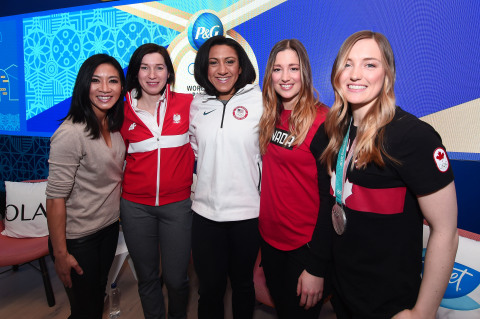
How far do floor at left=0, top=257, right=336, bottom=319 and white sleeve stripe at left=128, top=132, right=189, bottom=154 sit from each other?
4.48 ft

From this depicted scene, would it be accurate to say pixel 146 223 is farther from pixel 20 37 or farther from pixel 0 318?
pixel 20 37

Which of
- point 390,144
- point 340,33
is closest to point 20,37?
point 340,33

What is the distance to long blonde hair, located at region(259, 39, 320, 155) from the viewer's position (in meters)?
1.33

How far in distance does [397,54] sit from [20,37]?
3970 mm

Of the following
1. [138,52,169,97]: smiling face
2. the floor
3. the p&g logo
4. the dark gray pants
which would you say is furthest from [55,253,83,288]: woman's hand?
the p&g logo

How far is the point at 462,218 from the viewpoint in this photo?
209cm

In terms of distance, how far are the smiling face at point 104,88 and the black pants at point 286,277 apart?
1.15 metres

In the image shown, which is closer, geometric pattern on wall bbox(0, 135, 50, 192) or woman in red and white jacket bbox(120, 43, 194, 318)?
woman in red and white jacket bbox(120, 43, 194, 318)

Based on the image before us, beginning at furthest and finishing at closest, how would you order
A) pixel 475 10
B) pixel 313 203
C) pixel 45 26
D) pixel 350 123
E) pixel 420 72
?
pixel 45 26 → pixel 420 72 → pixel 475 10 → pixel 313 203 → pixel 350 123

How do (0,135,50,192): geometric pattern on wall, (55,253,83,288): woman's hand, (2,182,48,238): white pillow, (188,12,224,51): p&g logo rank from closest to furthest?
(55,253,83,288): woman's hand → (2,182,48,238): white pillow → (188,12,224,51): p&g logo → (0,135,50,192): geometric pattern on wall

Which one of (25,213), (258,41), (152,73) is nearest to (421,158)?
(152,73)

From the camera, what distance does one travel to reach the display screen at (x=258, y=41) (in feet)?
6.41

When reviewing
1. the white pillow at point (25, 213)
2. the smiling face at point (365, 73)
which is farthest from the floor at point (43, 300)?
the smiling face at point (365, 73)

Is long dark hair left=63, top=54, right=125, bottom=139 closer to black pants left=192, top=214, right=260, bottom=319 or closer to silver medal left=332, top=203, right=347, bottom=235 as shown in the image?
black pants left=192, top=214, right=260, bottom=319
